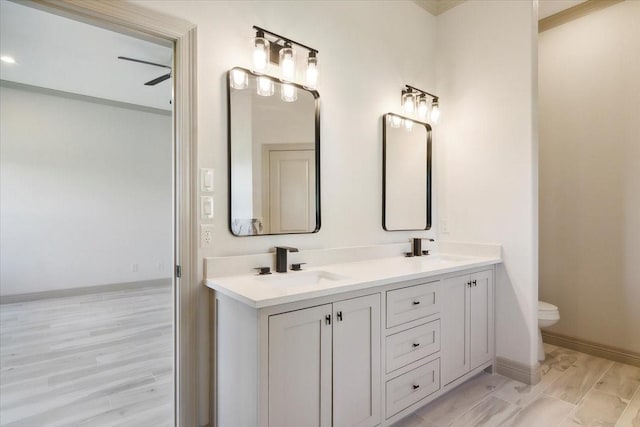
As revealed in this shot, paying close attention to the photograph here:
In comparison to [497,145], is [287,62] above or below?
above

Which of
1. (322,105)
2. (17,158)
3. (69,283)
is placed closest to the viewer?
(322,105)

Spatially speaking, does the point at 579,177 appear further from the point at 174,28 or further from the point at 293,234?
the point at 174,28

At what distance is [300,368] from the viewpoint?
1.43m

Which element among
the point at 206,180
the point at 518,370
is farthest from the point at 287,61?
the point at 518,370

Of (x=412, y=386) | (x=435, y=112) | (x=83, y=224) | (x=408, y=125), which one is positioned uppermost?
(x=435, y=112)

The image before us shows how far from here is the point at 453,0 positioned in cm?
286

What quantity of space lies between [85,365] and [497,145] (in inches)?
147

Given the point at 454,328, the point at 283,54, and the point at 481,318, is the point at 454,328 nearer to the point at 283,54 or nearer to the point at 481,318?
the point at 481,318

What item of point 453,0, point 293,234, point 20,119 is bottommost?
point 293,234

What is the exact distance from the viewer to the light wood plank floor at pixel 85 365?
6.56ft

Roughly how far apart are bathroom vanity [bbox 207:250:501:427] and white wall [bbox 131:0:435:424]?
29cm

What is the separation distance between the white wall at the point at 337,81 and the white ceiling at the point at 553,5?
964mm

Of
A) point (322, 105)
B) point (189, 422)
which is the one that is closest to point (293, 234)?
point (322, 105)

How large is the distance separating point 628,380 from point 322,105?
298 cm
